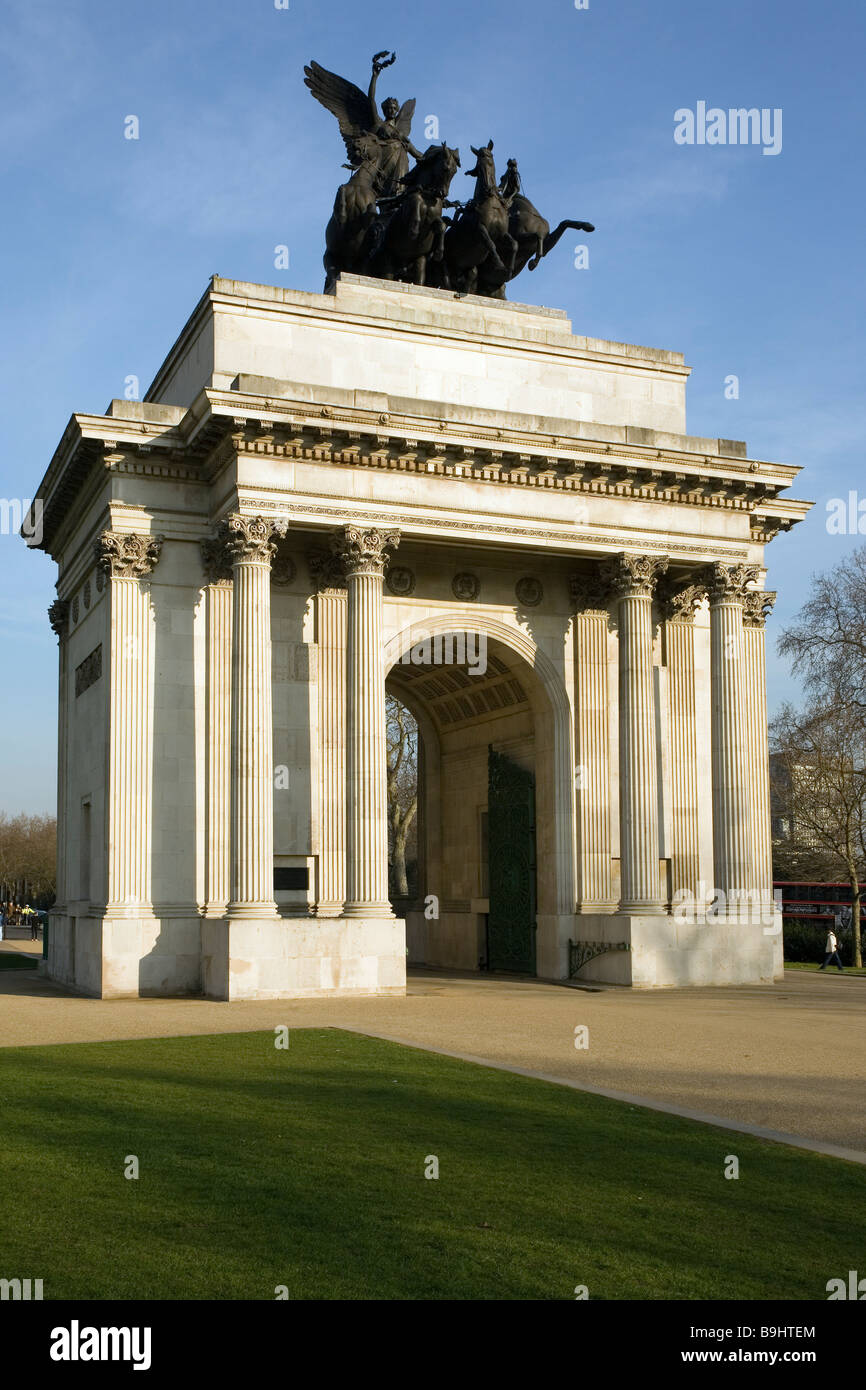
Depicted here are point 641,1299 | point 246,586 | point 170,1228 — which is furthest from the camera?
point 246,586

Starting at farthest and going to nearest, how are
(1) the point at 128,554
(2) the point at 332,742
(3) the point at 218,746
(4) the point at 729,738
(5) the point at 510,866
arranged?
(5) the point at 510,866, (4) the point at 729,738, (2) the point at 332,742, (3) the point at 218,746, (1) the point at 128,554

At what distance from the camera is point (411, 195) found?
118ft

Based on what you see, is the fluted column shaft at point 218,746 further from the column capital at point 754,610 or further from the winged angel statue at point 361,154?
the column capital at point 754,610

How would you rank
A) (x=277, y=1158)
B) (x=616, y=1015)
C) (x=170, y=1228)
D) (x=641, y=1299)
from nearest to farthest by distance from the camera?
(x=641, y=1299) → (x=170, y=1228) → (x=277, y=1158) → (x=616, y=1015)

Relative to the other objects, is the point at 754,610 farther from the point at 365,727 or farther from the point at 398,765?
the point at 398,765

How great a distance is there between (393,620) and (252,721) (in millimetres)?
5832

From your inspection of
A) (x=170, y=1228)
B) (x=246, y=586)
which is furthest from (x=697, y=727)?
(x=170, y=1228)

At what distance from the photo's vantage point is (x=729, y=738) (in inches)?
1400

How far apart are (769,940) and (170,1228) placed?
88.4 feet

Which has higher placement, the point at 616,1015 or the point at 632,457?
the point at 632,457

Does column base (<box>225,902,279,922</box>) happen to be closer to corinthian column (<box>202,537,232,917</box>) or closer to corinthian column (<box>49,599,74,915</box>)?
corinthian column (<box>202,537,232,917</box>)

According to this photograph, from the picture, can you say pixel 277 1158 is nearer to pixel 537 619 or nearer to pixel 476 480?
pixel 476 480

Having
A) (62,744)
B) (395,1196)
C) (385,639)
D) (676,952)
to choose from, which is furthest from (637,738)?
(395,1196)

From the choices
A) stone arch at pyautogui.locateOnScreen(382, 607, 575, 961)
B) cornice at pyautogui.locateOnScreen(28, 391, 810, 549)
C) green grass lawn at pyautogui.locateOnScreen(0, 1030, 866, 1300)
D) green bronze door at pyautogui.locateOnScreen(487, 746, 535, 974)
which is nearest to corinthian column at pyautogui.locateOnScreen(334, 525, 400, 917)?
cornice at pyautogui.locateOnScreen(28, 391, 810, 549)
